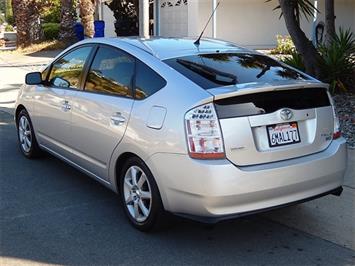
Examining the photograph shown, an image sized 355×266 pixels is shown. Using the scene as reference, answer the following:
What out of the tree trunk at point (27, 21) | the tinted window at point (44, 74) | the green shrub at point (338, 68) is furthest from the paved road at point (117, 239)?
the tree trunk at point (27, 21)

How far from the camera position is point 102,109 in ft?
16.1

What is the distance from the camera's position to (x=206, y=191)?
3.86 m

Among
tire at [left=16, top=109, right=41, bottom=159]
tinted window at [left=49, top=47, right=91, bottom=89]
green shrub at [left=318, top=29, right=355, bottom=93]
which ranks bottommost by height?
tire at [left=16, top=109, right=41, bottom=159]

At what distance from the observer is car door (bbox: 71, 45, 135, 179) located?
4.70 metres

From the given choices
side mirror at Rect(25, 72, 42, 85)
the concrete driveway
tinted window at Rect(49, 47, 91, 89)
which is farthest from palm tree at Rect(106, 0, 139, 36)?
the concrete driveway

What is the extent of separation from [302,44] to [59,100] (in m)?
5.85

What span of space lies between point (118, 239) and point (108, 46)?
193cm

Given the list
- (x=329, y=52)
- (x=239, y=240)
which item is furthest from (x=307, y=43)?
(x=239, y=240)

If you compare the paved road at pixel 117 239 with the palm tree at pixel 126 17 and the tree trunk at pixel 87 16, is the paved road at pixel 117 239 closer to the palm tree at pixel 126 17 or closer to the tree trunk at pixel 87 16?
the palm tree at pixel 126 17

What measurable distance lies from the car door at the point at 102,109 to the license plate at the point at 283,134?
1221mm

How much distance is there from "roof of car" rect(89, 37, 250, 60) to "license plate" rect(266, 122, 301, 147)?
1184 mm

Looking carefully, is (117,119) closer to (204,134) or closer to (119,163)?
(119,163)

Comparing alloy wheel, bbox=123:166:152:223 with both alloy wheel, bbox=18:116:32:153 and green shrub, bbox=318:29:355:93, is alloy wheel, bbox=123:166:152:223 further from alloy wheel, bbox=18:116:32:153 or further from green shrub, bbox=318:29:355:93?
green shrub, bbox=318:29:355:93

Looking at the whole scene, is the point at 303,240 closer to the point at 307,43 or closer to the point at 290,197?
the point at 290,197
